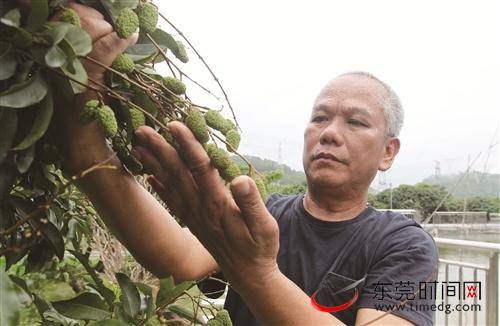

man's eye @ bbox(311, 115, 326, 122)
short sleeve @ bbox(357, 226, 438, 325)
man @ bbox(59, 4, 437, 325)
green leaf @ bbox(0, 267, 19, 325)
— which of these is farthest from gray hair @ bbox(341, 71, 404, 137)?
green leaf @ bbox(0, 267, 19, 325)

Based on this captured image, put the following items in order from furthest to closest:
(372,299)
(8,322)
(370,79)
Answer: (370,79) → (372,299) → (8,322)

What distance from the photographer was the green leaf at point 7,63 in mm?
481

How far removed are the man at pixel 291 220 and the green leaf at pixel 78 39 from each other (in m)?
0.04

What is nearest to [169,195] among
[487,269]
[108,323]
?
[108,323]

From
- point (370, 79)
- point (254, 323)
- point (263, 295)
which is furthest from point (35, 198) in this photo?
point (370, 79)

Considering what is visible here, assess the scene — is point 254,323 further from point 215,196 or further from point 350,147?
point 215,196

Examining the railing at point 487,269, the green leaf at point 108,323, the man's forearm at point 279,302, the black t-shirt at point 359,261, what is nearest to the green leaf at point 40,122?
the green leaf at point 108,323

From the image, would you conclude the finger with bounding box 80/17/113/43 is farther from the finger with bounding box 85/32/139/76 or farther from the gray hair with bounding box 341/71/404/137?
the gray hair with bounding box 341/71/404/137

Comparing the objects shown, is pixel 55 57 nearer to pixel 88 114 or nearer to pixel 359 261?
pixel 88 114

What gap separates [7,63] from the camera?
49 centimetres

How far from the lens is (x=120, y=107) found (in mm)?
606

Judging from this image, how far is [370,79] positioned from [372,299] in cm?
55

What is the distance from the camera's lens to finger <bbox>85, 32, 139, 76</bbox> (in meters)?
0.54

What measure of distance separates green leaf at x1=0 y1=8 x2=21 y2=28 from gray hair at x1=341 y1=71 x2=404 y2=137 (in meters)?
0.93
